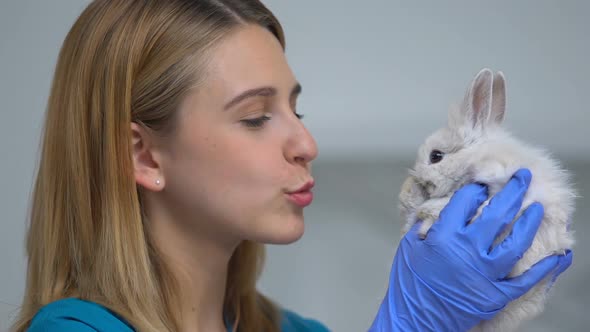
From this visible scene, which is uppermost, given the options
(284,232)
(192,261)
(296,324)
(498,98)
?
(498,98)

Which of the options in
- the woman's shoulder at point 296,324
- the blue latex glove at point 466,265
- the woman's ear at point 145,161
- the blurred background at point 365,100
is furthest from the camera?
the blurred background at point 365,100

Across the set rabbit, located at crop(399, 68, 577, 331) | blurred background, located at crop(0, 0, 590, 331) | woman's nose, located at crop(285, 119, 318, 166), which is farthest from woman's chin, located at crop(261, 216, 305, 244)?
blurred background, located at crop(0, 0, 590, 331)

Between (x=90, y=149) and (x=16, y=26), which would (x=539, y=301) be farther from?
(x=16, y=26)

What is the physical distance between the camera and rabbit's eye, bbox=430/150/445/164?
1253 millimetres

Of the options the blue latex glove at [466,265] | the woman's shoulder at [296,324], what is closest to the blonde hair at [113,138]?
the woman's shoulder at [296,324]

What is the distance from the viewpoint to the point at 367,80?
2.00m

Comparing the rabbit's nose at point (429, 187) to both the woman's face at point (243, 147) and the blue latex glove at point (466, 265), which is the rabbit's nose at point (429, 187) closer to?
the blue latex glove at point (466, 265)

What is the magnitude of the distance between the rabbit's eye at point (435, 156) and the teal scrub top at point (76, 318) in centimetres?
65

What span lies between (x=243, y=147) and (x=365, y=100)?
89 cm

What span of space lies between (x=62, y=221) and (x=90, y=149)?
16 centimetres

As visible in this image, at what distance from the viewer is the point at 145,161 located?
1258mm

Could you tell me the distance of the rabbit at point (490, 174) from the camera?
3.73 ft

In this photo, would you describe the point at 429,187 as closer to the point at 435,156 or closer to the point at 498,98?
the point at 435,156

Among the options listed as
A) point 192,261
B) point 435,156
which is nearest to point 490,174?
point 435,156
